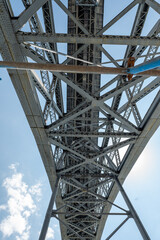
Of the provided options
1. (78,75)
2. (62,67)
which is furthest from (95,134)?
(62,67)

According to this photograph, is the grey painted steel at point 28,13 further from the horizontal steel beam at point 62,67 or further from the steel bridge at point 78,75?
the horizontal steel beam at point 62,67

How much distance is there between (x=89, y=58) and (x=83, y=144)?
725 cm

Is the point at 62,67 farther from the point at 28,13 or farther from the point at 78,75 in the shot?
the point at 78,75

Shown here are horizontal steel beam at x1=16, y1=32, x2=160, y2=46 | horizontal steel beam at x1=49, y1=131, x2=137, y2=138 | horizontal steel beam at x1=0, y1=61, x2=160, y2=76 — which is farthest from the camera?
horizontal steel beam at x1=49, y1=131, x2=137, y2=138

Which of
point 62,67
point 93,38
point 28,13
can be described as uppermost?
point 28,13

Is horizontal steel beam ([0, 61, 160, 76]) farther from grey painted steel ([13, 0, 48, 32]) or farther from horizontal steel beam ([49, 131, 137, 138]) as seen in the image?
horizontal steel beam ([49, 131, 137, 138])

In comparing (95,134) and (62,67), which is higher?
(95,134)

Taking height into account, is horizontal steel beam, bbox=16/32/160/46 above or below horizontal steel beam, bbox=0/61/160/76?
above

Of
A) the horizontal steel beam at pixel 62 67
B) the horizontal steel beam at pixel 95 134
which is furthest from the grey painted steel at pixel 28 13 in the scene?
the horizontal steel beam at pixel 95 134

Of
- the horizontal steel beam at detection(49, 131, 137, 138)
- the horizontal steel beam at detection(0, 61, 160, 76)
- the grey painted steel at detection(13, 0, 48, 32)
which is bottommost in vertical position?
the horizontal steel beam at detection(0, 61, 160, 76)

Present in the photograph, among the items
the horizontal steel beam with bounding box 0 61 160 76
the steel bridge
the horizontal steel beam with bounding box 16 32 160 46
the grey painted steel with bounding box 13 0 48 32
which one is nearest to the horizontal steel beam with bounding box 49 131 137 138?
the steel bridge

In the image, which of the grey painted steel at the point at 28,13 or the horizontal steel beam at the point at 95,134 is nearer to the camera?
the grey painted steel at the point at 28,13

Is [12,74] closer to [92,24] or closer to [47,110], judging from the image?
[47,110]

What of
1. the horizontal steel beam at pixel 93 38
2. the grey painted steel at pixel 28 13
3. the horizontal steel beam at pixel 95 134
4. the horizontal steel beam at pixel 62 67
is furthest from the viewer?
the horizontal steel beam at pixel 95 134
